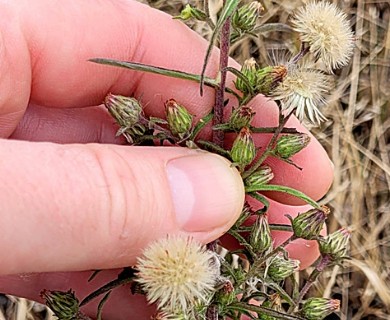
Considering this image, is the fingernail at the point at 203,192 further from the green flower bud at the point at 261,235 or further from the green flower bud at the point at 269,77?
the green flower bud at the point at 269,77

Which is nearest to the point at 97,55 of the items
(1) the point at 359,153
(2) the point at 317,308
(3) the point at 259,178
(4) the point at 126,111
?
(4) the point at 126,111

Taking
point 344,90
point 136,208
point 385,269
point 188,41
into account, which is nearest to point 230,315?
point 136,208

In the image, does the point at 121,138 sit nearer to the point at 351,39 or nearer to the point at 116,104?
the point at 116,104

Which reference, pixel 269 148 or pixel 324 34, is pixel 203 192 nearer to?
pixel 269 148

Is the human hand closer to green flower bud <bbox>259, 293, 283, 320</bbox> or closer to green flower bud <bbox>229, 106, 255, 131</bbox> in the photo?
green flower bud <bbox>229, 106, 255, 131</bbox>

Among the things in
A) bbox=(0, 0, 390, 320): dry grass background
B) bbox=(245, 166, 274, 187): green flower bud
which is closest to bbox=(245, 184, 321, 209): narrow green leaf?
bbox=(245, 166, 274, 187): green flower bud

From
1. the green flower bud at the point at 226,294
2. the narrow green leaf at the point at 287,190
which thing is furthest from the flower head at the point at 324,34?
the green flower bud at the point at 226,294
